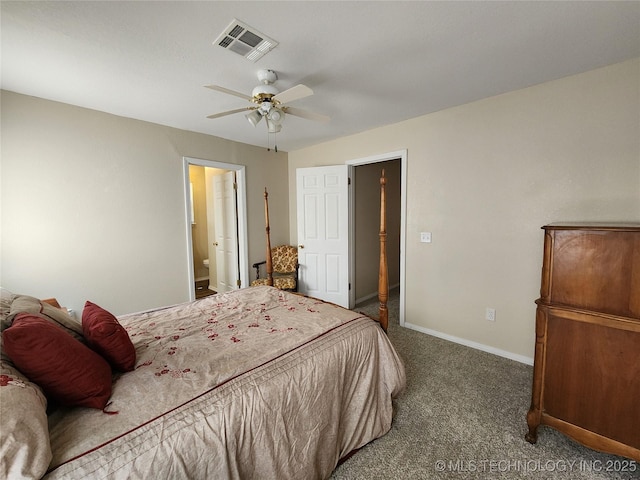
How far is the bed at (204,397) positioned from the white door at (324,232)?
197cm

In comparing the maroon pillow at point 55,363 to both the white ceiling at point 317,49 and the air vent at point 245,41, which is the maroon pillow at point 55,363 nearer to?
the white ceiling at point 317,49

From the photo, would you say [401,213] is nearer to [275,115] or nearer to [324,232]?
[324,232]

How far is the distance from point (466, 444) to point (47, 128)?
4224 mm

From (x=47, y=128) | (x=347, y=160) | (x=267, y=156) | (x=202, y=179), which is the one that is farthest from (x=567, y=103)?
(x=202, y=179)

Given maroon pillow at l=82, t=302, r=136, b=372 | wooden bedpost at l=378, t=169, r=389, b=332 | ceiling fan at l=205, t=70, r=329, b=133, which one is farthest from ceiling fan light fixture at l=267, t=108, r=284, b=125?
maroon pillow at l=82, t=302, r=136, b=372

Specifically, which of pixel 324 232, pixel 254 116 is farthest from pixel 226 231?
pixel 254 116

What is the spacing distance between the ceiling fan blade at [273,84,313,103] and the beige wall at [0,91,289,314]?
2035mm

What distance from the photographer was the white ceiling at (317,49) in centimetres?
147

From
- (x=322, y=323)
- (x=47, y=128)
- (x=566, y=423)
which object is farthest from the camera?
(x=47, y=128)

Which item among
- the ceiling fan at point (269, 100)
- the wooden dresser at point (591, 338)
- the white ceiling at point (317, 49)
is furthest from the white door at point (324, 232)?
the wooden dresser at point (591, 338)

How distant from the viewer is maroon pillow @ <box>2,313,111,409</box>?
928mm

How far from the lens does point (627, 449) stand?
1.37 meters

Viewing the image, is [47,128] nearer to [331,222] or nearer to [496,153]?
[331,222]

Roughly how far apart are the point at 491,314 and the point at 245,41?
123 inches
